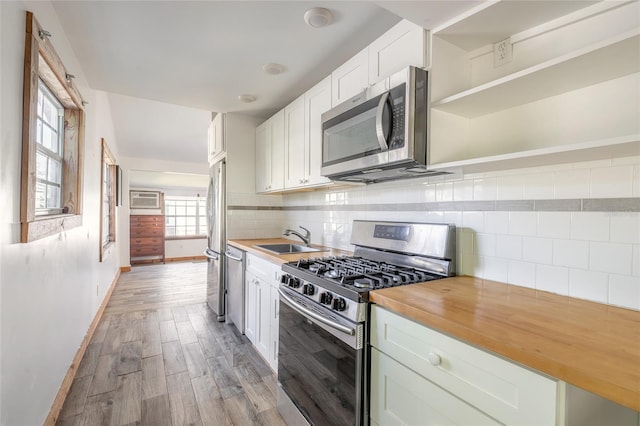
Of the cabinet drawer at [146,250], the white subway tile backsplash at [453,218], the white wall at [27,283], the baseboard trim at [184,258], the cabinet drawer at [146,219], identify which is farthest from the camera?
the baseboard trim at [184,258]

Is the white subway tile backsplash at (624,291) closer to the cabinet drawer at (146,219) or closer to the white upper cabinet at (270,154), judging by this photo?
the white upper cabinet at (270,154)

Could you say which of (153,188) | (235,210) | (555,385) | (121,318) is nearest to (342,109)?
(555,385)

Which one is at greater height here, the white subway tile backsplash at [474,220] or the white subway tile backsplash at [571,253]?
the white subway tile backsplash at [474,220]

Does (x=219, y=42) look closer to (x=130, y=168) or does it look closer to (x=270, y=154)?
(x=270, y=154)

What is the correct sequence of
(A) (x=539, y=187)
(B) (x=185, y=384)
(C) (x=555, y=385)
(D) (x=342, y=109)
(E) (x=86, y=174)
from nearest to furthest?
(C) (x=555, y=385) < (A) (x=539, y=187) < (D) (x=342, y=109) < (B) (x=185, y=384) < (E) (x=86, y=174)

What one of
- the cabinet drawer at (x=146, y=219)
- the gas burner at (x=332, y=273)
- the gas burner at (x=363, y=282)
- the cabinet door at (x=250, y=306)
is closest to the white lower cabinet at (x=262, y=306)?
the cabinet door at (x=250, y=306)

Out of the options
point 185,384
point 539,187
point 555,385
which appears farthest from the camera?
point 185,384

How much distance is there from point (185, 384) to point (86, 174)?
201 centimetres

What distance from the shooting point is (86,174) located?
258cm

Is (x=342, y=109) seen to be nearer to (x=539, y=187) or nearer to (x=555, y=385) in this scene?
(x=539, y=187)

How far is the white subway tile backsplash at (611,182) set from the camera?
1.02 metres

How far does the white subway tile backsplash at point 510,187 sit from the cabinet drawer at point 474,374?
80 centimetres

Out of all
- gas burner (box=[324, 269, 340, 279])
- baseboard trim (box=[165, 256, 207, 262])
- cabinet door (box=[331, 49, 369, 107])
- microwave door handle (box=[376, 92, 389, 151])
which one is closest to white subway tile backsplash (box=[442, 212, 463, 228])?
microwave door handle (box=[376, 92, 389, 151])

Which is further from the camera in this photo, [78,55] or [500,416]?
[78,55]
